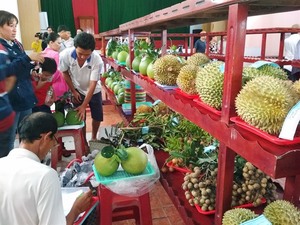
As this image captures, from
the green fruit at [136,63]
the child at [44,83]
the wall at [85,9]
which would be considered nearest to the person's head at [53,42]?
the child at [44,83]

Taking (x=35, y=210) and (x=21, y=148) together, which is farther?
(x=21, y=148)

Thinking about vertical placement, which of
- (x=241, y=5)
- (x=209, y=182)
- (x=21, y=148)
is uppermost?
(x=241, y=5)

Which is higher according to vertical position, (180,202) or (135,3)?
(135,3)

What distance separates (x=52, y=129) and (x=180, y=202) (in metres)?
0.68

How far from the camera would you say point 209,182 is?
124cm

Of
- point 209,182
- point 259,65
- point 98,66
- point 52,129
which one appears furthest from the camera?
point 98,66

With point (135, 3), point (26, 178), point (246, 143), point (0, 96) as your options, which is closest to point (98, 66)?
point (0, 96)

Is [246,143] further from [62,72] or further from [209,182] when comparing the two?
[62,72]

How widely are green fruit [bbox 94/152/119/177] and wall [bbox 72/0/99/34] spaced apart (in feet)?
35.8

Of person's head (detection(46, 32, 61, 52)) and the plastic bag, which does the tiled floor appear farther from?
person's head (detection(46, 32, 61, 52))

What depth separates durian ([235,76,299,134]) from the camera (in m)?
0.70

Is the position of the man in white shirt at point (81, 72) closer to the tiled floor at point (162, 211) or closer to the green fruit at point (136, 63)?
the green fruit at point (136, 63)

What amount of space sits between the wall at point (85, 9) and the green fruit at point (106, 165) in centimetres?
1092

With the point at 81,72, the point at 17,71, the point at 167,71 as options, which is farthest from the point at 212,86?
the point at 81,72
